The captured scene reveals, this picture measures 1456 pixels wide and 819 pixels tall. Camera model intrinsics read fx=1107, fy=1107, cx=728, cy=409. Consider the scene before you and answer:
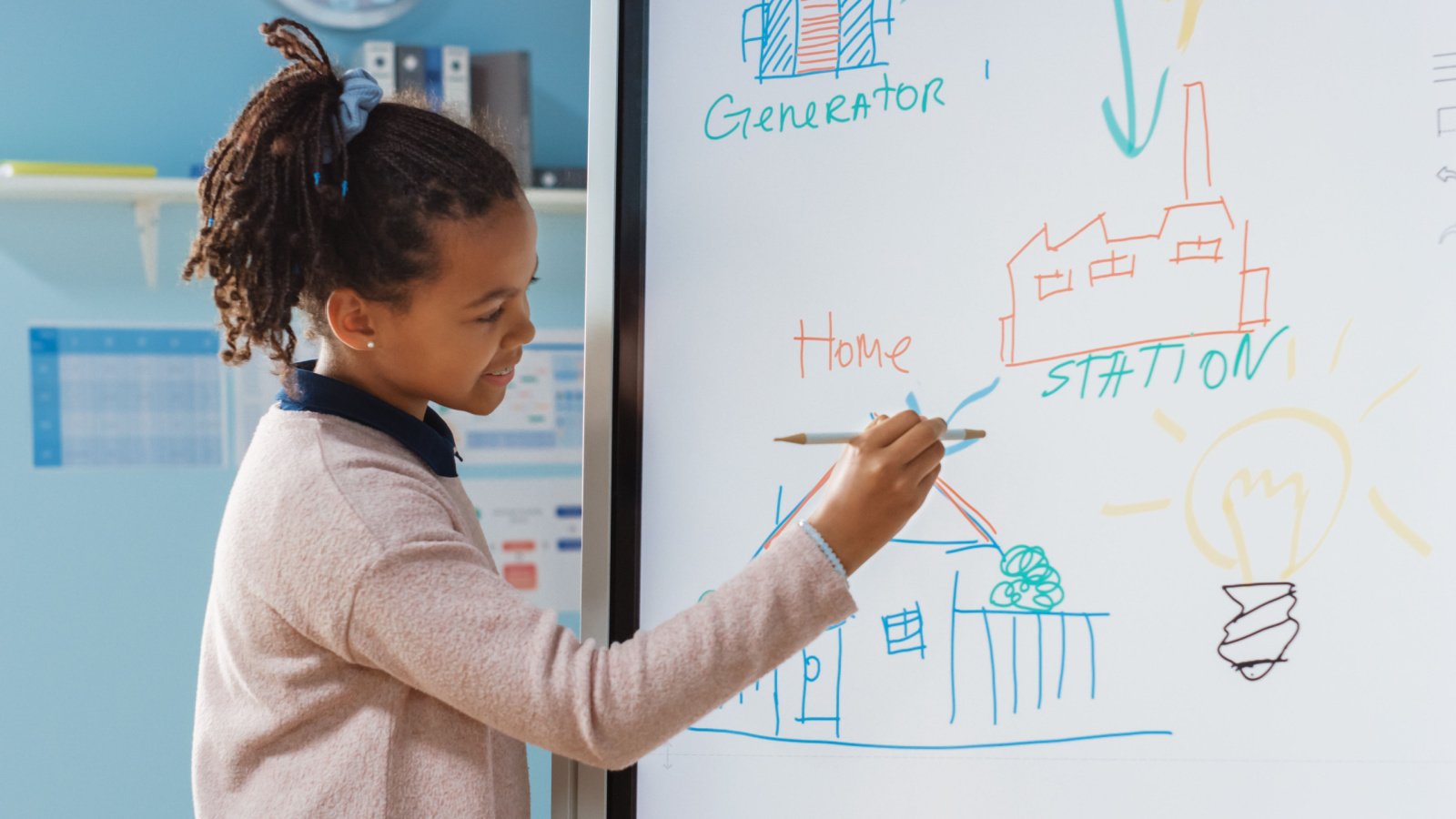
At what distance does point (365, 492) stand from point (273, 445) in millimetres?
90

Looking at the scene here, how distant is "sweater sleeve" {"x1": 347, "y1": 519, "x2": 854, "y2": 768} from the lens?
648 millimetres

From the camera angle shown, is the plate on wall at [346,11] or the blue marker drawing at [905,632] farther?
the plate on wall at [346,11]

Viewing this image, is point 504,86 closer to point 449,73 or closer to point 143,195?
point 449,73

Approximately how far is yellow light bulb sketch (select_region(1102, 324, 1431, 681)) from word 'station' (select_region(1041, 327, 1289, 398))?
0.10ft

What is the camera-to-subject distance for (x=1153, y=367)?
0.82m

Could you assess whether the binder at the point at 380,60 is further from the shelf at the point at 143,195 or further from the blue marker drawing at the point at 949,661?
the blue marker drawing at the point at 949,661

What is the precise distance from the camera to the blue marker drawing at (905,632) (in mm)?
846

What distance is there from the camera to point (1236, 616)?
0.80 m

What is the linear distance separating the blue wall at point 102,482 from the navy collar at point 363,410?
1.29 m

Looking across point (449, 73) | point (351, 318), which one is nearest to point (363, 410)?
point (351, 318)


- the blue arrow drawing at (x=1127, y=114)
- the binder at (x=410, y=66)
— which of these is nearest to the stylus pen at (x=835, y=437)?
the blue arrow drawing at (x=1127, y=114)

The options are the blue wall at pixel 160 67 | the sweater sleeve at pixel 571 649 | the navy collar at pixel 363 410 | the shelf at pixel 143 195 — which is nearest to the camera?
the sweater sleeve at pixel 571 649

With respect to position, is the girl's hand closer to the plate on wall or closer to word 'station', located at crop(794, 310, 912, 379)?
word 'station', located at crop(794, 310, 912, 379)

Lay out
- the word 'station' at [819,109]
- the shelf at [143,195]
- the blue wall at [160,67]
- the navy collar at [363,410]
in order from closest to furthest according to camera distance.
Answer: the navy collar at [363,410]
the word 'station' at [819,109]
the shelf at [143,195]
the blue wall at [160,67]
